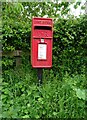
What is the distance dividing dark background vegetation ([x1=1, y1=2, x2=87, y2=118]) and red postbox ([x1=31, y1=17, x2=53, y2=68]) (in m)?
0.34

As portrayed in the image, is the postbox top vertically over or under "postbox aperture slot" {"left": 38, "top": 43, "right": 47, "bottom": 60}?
over

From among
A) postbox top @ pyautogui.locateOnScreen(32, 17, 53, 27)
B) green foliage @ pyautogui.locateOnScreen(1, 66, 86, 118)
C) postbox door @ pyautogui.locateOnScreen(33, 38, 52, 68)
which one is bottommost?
green foliage @ pyautogui.locateOnScreen(1, 66, 86, 118)

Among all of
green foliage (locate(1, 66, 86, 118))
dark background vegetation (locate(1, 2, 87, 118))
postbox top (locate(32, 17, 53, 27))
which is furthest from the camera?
postbox top (locate(32, 17, 53, 27))

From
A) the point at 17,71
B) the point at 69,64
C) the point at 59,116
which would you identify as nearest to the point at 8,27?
the point at 17,71

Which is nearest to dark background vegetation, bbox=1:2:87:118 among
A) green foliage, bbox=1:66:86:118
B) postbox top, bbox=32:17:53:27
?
green foliage, bbox=1:66:86:118

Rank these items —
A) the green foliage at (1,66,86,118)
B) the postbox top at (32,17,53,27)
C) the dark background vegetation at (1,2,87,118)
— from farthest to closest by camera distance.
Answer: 1. the postbox top at (32,17,53,27)
2. the dark background vegetation at (1,2,87,118)
3. the green foliage at (1,66,86,118)

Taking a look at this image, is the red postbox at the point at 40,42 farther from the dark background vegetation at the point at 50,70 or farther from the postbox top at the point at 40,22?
the dark background vegetation at the point at 50,70

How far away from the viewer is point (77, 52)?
5.23 metres

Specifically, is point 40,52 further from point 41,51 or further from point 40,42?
point 40,42

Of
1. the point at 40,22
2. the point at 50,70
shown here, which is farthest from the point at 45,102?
the point at 50,70

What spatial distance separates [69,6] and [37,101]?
113 inches

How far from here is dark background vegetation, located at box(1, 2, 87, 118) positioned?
340 cm

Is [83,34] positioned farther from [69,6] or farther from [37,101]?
[37,101]

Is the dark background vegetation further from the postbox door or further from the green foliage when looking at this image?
the postbox door
